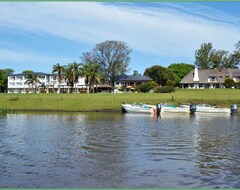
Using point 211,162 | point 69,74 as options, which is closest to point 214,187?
point 211,162

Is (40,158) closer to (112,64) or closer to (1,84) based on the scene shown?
(112,64)

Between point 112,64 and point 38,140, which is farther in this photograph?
point 112,64

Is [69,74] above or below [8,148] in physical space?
above

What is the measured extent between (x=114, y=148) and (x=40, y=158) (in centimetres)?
568

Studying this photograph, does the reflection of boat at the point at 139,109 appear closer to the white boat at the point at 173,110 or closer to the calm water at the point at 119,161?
the white boat at the point at 173,110

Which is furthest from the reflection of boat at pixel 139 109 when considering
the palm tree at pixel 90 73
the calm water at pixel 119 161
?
the palm tree at pixel 90 73

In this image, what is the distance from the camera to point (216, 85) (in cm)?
14150

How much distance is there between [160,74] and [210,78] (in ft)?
80.2

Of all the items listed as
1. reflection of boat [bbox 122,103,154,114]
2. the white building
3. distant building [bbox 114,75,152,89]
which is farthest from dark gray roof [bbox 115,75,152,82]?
reflection of boat [bbox 122,103,154,114]

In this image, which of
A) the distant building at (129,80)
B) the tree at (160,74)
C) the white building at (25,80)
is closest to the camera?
the tree at (160,74)

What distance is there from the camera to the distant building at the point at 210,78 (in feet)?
458

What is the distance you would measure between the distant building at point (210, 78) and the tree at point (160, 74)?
13842 millimetres

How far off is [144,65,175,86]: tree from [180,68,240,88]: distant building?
45.4ft

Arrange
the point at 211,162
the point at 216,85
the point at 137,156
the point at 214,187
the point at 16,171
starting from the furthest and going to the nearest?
the point at 216,85
the point at 137,156
the point at 211,162
the point at 16,171
the point at 214,187
